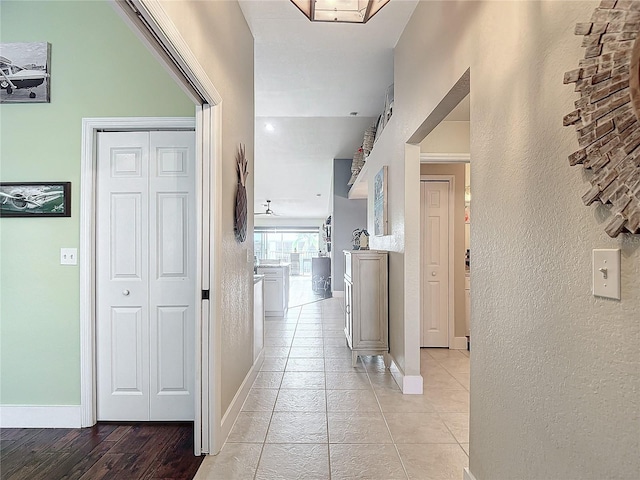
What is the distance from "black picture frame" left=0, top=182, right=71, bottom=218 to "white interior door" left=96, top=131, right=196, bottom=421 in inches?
8.8

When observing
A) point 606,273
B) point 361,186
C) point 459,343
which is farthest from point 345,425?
point 361,186

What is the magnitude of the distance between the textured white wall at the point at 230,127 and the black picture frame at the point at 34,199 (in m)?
1.13

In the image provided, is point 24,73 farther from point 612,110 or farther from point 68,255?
point 612,110

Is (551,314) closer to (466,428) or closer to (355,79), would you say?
(466,428)

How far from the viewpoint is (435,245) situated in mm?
4211

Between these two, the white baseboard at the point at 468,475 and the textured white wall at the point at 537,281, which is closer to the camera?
the textured white wall at the point at 537,281

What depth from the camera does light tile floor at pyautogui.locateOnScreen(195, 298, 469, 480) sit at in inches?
Answer: 75.7

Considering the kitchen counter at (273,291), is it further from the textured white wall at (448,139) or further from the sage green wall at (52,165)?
the sage green wall at (52,165)

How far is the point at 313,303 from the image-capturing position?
Answer: 7648 millimetres

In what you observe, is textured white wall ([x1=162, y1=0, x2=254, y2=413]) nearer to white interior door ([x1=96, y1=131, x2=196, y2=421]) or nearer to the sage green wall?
white interior door ([x1=96, y1=131, x2=196, y2=421])

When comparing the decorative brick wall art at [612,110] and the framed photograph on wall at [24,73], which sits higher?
the framed photograph on wall at [24,73]

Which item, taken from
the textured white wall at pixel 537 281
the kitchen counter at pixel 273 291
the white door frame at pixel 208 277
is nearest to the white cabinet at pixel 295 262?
the kitchen counter at pixel 273 291

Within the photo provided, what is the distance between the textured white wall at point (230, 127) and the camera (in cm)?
186

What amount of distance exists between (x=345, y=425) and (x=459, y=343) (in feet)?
7.78
